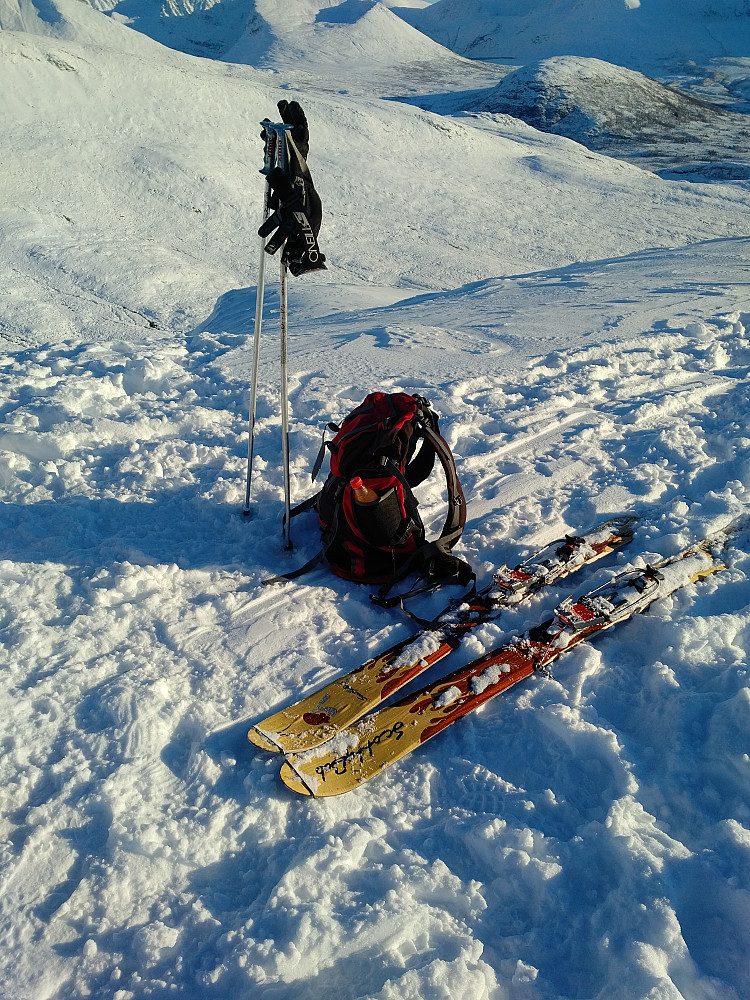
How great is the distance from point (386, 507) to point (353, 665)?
95 cm

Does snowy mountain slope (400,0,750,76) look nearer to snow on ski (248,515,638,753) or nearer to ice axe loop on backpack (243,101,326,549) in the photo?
ice axe loop on backpack (243,101,326,549)

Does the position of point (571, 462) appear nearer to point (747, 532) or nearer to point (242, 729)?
point (747, 532)

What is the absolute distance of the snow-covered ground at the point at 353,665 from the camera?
2111 mm

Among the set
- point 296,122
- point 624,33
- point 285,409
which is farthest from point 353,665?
point 624,33

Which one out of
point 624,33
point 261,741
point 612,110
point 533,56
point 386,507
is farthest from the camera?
point 533,56

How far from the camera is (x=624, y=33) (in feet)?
213

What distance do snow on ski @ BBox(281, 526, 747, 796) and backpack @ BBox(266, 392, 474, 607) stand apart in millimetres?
649

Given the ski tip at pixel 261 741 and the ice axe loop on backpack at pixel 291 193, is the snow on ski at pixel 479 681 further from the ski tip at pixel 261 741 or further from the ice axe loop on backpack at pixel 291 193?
the ice axe loop on backpack at pixel 291 193

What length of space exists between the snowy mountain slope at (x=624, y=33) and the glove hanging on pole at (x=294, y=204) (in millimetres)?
68075

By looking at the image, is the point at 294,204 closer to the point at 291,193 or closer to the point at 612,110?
the point at 291,193

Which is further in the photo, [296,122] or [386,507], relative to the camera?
[386,507]

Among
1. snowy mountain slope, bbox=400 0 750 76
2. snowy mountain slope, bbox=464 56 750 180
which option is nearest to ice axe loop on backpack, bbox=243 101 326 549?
snowy mountain slope, bbox=464 56 750 180

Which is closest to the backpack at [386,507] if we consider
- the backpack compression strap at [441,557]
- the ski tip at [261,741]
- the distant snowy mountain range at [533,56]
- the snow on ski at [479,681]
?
the backpack compression strap at [441,557]

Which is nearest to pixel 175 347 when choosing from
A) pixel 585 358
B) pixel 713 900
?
pixel 585 358
